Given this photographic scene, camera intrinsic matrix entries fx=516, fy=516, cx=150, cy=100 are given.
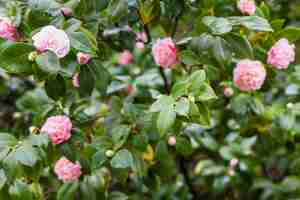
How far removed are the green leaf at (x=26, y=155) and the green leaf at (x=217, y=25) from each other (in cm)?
53

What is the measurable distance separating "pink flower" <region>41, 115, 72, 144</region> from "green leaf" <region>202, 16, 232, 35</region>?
0.45 m

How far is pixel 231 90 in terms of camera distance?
5.39ft

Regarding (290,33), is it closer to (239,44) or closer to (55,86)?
(239,44)

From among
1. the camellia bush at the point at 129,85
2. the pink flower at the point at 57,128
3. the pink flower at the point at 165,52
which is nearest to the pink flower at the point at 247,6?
the camellia bush at the point at 129,85

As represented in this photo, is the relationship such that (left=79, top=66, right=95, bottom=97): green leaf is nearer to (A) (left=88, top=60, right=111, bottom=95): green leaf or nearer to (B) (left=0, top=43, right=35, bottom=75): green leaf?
(A) (left=88, top=60, right=111, bottom=95): green leaf

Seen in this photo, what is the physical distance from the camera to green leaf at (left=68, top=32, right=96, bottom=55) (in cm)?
121

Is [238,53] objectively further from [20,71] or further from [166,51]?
[20,71]

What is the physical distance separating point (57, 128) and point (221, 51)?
0.46m

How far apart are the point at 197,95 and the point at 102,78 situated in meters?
0.29

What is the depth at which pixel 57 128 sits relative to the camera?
132 centimetres

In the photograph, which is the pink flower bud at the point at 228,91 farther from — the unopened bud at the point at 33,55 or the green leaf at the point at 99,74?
the unopened bud at the point at 33,55

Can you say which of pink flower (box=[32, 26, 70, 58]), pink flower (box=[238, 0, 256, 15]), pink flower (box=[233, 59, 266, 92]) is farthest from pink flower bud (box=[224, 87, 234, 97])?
pink flower (box=[32, 26, 70, 58])

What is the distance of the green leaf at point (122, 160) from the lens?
1.33 m

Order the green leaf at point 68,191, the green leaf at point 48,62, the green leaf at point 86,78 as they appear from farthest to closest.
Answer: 1. the green leaf at point 68,191
2. the green leaf at point 86,78
3. the green leaf at point 48,62
